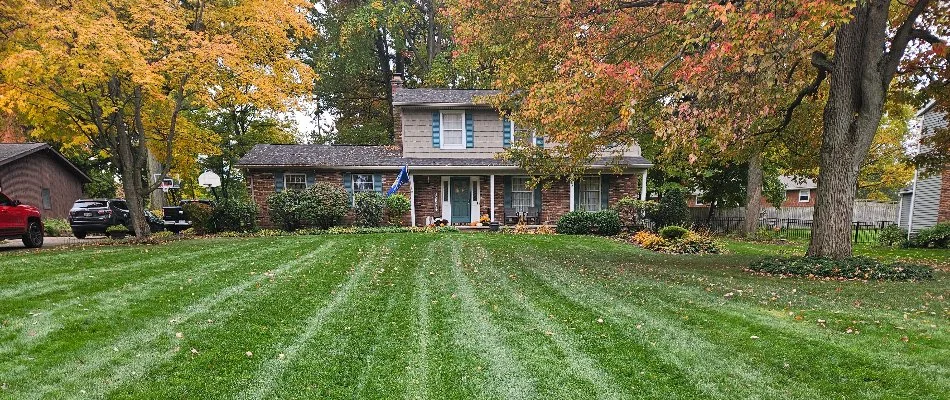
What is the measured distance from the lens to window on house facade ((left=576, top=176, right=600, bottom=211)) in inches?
762

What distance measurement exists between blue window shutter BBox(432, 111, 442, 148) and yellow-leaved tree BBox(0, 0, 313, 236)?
603 centimetres

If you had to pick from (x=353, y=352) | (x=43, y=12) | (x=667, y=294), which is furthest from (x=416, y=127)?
(x=353, y=352)

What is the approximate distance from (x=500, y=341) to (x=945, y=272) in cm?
909

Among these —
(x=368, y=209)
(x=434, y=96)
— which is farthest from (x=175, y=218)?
(x=434, y=96)

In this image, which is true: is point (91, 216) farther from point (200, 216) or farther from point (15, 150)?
point (15, 150)

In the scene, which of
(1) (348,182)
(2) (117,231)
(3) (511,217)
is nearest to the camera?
(2) (117,231)

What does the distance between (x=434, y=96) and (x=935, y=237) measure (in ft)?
56.4

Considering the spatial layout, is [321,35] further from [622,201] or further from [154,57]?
[622,201]

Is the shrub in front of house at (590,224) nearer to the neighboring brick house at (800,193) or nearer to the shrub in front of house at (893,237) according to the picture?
the shrub in front of house at (893,237)

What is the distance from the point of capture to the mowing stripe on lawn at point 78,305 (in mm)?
4215

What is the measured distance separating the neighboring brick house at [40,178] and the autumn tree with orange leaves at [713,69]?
890 inches

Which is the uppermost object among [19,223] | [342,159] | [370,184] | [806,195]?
[342,159]

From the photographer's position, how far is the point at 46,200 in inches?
901

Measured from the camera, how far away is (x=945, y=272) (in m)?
8.38
